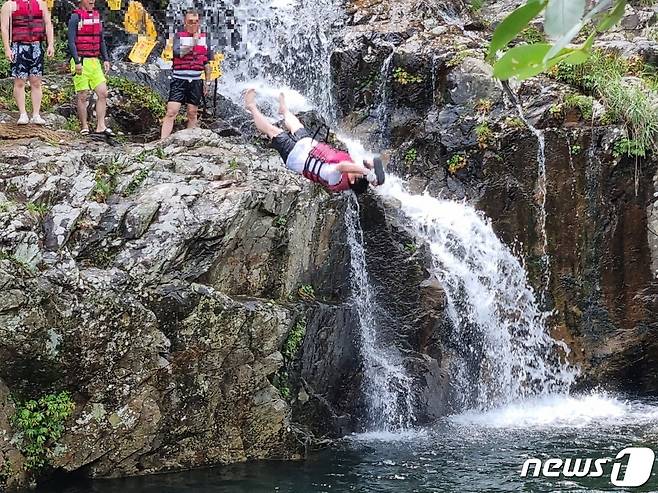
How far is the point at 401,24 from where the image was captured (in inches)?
509

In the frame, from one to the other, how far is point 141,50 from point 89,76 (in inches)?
118

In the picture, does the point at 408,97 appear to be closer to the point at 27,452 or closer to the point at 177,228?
the point at 177,228

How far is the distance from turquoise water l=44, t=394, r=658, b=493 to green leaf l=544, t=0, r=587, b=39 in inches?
243

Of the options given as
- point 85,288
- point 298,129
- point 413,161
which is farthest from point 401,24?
point 85,288

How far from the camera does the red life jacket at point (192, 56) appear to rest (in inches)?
365

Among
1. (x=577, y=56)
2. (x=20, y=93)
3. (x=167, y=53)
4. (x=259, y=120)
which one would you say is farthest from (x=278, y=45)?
(x=577, y=56)

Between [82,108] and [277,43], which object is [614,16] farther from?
[277,43]

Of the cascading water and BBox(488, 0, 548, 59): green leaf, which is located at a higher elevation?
the cascading water

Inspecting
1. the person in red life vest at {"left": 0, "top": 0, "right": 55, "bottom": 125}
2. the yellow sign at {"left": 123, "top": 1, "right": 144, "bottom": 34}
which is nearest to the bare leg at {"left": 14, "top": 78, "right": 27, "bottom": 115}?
the person in red life vest at {"left": 0, "top": 0, "right": 55, "bottom": 125}

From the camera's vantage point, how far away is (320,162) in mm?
6836

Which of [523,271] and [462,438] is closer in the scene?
[462,438]

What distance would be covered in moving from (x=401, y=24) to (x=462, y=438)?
7.39 m

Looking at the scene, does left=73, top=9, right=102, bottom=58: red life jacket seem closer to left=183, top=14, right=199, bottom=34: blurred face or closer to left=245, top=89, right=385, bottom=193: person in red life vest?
left=183, top=14, right=199, bottom=34: blurred face

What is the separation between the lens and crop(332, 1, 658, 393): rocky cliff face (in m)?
10.3
